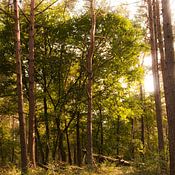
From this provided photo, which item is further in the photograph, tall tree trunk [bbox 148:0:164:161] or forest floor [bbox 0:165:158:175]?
tall tree trunk [bbox 148:0:164:161]

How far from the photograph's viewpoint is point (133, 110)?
2508 cm

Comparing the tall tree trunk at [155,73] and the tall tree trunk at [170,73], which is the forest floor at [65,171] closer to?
the tall tree trunk at [170,73]

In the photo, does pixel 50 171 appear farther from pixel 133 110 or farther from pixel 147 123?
pixel 147 123

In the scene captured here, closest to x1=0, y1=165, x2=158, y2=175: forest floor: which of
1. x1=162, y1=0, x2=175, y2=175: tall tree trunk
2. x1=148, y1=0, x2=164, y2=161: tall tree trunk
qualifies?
x1=162, y1=0, x2=175, y2=175: tall tree trunk

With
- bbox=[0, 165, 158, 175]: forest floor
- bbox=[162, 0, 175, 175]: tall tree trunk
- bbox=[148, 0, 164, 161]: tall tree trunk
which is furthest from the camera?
bbox=[148, 0, 164, 161]: tall tree trunk

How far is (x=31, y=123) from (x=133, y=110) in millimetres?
11553

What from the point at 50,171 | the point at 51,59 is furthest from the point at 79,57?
the point at 50,171

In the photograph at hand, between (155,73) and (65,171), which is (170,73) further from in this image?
(155,73)

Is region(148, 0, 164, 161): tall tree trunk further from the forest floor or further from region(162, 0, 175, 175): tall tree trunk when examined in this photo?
region(162, 0, 175, 175): tall tree trunk

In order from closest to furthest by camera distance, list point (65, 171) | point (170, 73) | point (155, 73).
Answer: point (170, 73) < point (65, 171) < point (155, 73)

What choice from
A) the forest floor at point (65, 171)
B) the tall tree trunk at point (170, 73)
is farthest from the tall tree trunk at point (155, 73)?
the tall tree trunk at point (170, 73)

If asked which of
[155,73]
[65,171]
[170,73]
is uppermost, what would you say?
[155,73]

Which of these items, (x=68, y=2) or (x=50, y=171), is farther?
(x=68, y=2)

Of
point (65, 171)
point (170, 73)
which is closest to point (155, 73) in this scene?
point (65, 171)
